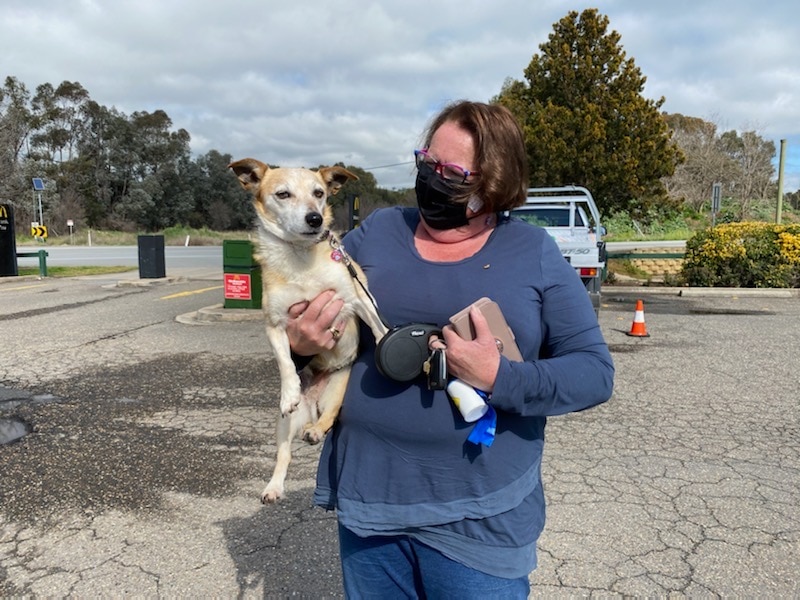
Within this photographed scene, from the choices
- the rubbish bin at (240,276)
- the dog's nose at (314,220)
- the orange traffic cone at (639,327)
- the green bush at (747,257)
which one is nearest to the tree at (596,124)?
the green bush at (747,257)

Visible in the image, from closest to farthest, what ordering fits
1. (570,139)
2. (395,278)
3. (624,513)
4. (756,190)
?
(395,278), (624,513), (570,139), (756,190)

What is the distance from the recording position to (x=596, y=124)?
53.6 feet

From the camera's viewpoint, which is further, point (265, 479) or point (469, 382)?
point (265, 479)

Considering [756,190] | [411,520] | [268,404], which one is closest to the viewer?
[411,520]

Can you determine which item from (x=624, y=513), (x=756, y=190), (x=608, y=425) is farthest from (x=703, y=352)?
(x=756, y=190)

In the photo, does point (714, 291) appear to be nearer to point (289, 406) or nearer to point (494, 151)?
point (289, 406)

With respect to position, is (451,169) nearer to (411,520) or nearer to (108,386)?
(411,520)

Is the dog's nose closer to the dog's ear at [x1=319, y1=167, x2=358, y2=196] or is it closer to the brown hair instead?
the dog's ear at [x1=319, y1=167, x2=358, y2=196]

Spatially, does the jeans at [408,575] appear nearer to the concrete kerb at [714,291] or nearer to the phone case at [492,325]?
the phone case at [492,325]

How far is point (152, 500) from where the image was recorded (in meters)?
3.63

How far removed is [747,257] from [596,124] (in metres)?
5.37

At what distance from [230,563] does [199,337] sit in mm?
6243

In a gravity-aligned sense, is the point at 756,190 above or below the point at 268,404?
above

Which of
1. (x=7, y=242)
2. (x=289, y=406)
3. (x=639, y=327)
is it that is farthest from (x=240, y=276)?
(x=7, y=242)
